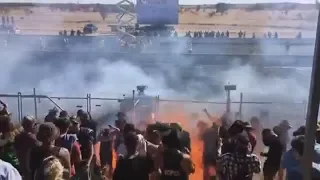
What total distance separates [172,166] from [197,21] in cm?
3333

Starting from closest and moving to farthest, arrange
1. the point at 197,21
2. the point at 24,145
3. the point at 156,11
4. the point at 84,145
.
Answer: the point at 24,145
the point at 84,145
the point at 156,11
the point at 197,21

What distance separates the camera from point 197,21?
3622 cm

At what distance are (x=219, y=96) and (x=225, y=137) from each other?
9.22m

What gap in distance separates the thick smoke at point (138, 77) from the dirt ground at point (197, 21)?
8.05 metres

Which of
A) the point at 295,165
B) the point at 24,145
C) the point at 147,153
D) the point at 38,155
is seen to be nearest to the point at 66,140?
the point at 24,145

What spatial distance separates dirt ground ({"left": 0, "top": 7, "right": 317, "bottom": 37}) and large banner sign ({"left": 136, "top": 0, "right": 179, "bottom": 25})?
31.7ft

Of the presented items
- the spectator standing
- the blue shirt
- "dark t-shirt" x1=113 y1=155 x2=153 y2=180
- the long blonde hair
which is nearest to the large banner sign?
the blue shirt

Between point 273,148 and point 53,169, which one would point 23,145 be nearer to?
point 53,169

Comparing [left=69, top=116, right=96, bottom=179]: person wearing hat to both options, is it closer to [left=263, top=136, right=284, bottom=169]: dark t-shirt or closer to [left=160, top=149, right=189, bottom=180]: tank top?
[left=160, top=149, right=189, bottom=180]: tank top

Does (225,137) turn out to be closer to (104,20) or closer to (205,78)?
(205,78)

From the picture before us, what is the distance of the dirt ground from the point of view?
2734 cm

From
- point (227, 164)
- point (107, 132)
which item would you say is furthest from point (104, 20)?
point (227, 164)

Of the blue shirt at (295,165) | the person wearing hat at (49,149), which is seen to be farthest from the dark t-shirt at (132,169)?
the blue shirt at (295,165)

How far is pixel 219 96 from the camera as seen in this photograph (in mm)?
14078
